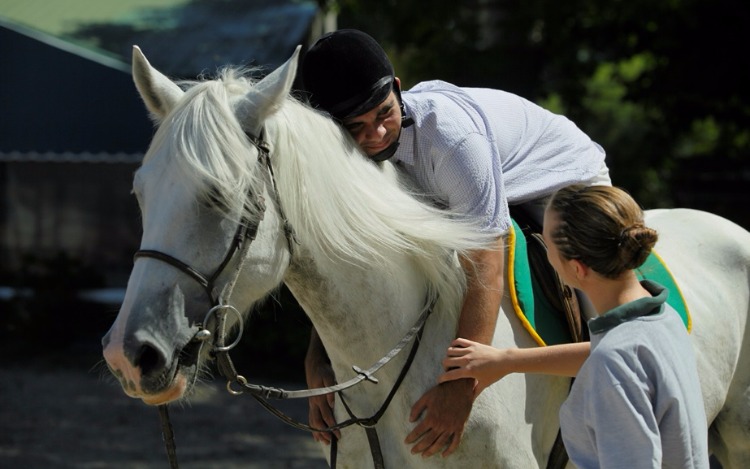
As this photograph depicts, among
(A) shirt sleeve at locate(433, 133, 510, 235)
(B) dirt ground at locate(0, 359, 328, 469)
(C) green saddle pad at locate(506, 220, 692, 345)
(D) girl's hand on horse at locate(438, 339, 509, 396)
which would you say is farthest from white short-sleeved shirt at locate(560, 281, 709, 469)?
(B) dirt ground at locate(0, 359, 328, 469)

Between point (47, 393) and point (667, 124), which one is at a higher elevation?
point (667, 124)

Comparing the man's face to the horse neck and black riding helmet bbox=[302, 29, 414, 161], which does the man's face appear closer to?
black riding helmet bbox=[302, 29, 414, 161]

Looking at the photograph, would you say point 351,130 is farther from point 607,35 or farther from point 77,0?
point 77,0

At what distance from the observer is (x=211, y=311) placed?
206 centimetres

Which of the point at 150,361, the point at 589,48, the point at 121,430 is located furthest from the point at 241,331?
the point at 589,48

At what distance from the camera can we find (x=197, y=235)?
206 centimetres

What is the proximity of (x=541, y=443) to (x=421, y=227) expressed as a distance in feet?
2.47

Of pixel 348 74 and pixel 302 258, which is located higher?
pixel 348 74

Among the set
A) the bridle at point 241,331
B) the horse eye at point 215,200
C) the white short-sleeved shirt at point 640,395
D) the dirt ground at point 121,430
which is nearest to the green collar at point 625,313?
the white short-sleeved shirt at point 640,395

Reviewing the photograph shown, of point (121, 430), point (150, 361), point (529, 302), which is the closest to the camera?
point (150, 361)

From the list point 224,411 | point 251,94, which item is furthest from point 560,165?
point 224,411

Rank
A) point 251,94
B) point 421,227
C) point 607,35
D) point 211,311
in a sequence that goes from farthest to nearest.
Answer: point 607,35 < point 421,227 < point 251,94 < point 211,311

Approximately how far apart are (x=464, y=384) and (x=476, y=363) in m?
0.08

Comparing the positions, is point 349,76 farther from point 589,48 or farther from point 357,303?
point 589,48
